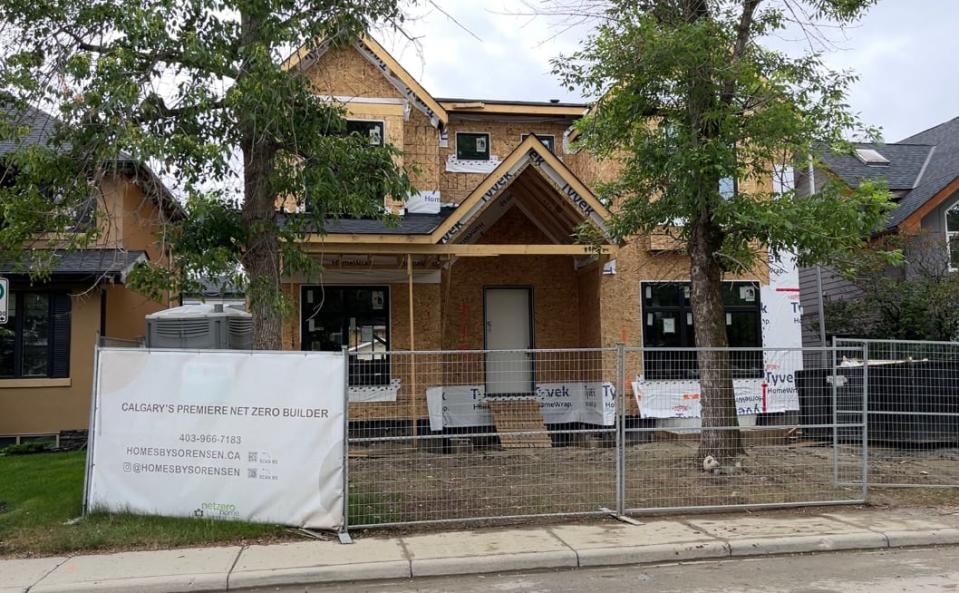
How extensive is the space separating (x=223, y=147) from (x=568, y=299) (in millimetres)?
9051

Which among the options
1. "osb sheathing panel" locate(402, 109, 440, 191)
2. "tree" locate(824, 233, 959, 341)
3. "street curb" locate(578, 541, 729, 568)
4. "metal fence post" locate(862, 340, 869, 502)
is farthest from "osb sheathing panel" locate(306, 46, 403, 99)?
"street curb" locate(578, 541, 729, 568)

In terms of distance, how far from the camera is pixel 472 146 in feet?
52.1

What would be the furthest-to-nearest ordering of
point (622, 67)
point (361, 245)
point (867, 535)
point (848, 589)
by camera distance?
point (361, 245) → point (622, 67) → point (867, 535) → point (848, 589)

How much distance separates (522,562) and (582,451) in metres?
3.12

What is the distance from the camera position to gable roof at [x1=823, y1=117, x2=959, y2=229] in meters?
17.8

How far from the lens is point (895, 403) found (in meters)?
11.4

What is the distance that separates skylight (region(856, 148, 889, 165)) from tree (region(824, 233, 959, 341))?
14.0ft

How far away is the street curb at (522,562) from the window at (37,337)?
29.6 ft

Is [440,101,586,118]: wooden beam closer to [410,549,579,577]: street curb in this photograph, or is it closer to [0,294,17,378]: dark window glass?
[0,294,17,378]: dark window glass

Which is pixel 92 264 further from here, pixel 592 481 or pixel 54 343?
pixel 592 481

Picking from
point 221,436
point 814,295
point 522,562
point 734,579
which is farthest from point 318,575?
point 814,295

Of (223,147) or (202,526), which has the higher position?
(223,147)

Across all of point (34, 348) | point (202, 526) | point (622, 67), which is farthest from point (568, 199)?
point (34, 348)

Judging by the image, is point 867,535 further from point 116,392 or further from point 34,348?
point 34,348
